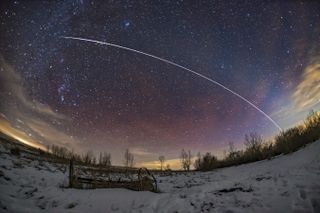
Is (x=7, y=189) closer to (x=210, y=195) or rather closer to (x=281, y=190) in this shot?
(x=210, y=195)

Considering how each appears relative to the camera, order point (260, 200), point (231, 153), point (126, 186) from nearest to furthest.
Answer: point (260, 200) → point (126, 186) → point (231, 153)

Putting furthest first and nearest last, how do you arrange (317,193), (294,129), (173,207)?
(294,129) < (173,207) < (317,193)

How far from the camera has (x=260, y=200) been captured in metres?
5.68

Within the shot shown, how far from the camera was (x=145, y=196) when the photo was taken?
8.04 m

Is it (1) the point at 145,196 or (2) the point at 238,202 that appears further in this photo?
(1) the point at 145,196

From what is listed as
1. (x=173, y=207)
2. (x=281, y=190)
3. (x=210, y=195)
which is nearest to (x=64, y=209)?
(x=173, y=207)

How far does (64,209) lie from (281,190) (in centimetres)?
694

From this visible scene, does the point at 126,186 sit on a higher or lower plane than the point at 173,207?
higher

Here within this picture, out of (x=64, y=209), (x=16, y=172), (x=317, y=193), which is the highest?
(x=16, y=172)

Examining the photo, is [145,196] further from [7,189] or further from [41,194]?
[7,189]

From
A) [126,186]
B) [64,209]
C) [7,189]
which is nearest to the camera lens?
[64,209]

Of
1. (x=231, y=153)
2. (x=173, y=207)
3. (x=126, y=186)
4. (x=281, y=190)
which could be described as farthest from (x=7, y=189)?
(x=231, y=153)

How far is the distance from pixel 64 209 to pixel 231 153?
2477 cm

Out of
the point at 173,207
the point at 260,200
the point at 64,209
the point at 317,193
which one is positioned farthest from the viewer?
the point at 64,209
